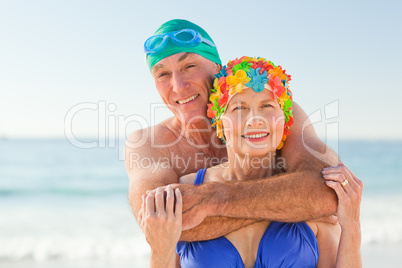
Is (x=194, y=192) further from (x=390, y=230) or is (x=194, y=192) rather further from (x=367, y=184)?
(x=367, y=184)

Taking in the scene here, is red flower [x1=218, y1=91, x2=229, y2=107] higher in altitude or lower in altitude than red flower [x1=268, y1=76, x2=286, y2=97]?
lower

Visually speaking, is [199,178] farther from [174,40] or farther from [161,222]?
[174,40]

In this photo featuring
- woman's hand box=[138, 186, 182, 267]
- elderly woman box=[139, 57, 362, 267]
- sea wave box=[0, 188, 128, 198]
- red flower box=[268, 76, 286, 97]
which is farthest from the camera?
sea wave box=[0, 188, 128, 198]

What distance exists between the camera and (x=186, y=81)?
4066mm

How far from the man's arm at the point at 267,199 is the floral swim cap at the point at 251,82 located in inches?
17.7

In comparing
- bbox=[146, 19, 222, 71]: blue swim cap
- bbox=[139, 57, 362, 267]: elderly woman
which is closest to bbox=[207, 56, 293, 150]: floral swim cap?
bbox=[139, 57, 362, 267]: elderly woman

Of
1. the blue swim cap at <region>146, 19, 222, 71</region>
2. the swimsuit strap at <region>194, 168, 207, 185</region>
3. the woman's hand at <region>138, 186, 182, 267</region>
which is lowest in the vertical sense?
the woman's hand at <region>138, 186, 182, 267</region>

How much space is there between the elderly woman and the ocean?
1719mm

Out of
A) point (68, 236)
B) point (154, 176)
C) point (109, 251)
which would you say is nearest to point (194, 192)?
point (154, 176)

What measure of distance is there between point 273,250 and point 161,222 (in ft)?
2.81

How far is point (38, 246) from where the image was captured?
38.7 ft

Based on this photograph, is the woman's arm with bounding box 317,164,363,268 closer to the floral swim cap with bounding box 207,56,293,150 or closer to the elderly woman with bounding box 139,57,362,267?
the elderly woman with bounding box 139,57,362,267

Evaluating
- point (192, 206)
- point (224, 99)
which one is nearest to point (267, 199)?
point (192, 206)

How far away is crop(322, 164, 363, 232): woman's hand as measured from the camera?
300 cm
